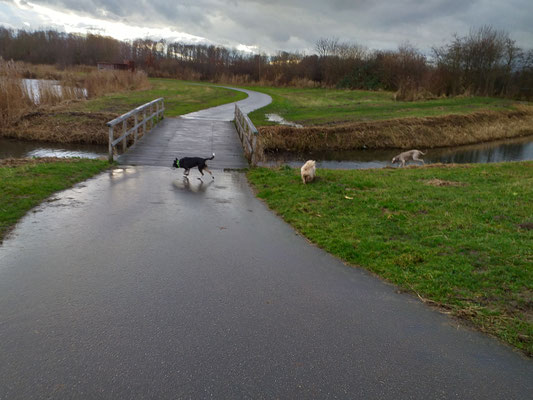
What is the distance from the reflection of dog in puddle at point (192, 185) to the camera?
9.56 m

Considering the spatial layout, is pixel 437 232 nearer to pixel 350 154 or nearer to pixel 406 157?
pixel 406 157

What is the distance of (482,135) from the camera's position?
2712cm

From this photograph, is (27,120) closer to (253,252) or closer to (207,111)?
(207,111)

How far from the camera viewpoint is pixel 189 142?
15.8 metres

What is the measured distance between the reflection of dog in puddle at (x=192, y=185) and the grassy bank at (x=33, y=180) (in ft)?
7.86

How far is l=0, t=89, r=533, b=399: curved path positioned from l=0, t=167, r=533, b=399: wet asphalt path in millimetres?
14

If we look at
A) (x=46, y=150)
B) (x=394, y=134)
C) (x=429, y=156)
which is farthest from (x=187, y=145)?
(x=394, y=134)

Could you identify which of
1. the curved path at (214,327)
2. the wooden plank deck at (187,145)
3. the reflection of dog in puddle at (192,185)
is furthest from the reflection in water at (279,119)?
the curved path at (214,327)

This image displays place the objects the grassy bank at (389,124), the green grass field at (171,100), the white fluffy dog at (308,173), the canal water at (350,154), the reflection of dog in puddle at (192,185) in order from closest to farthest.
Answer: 1. the reflection of dog in puddle at (192,185)
2. the white fluffy dog at (308,173)
3. the canal water at (350,154)
4. the grassy bank at (389,124)
5. the green grass field at (171,100)

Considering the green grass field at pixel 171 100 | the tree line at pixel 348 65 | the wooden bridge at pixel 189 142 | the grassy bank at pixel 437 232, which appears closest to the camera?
→ the grassy bank at pixel 437 232

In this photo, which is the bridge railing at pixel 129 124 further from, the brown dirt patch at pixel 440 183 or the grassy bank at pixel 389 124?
the brown dirt patch at pixel 440 183

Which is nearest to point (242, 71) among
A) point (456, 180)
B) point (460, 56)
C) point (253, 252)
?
point (460, 56)

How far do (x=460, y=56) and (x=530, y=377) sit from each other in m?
51.1

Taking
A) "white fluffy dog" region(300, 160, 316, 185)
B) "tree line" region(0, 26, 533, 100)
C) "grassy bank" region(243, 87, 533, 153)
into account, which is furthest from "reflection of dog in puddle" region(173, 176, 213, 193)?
"tree line" region(0, 26, 533, 100)
